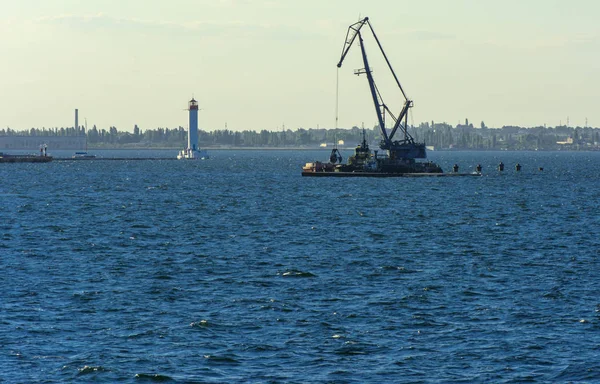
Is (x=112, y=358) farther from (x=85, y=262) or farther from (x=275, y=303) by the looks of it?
(x=85, y=262)

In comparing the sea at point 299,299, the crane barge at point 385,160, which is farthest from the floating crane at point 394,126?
the sea at point 299,299

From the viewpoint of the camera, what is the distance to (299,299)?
42.3m

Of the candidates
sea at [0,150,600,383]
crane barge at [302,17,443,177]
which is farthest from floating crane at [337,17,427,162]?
sea at [0,150,600,383]

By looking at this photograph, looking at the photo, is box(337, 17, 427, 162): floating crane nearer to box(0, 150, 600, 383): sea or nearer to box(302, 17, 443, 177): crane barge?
box(302, 17, 443, 177): crane barge

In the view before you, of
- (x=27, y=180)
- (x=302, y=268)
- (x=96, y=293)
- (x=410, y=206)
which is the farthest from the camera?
(x=27, y=180)

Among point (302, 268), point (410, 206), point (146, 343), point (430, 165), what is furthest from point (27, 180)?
point (146, 343)

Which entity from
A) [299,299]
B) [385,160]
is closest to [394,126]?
[385,160]

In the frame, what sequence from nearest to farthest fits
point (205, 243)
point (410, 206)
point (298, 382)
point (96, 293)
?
1. point (298, 382)
2. point (96, 293)
3. point (205, 243)
4. point (410, 206)

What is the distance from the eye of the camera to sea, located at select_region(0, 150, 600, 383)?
102 ft

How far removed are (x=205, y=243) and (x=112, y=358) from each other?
34555 millimetres

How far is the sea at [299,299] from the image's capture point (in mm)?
30969

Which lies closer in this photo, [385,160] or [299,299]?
[299,299]

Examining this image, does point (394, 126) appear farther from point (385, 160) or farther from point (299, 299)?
point (299, 299)

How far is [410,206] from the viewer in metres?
105
